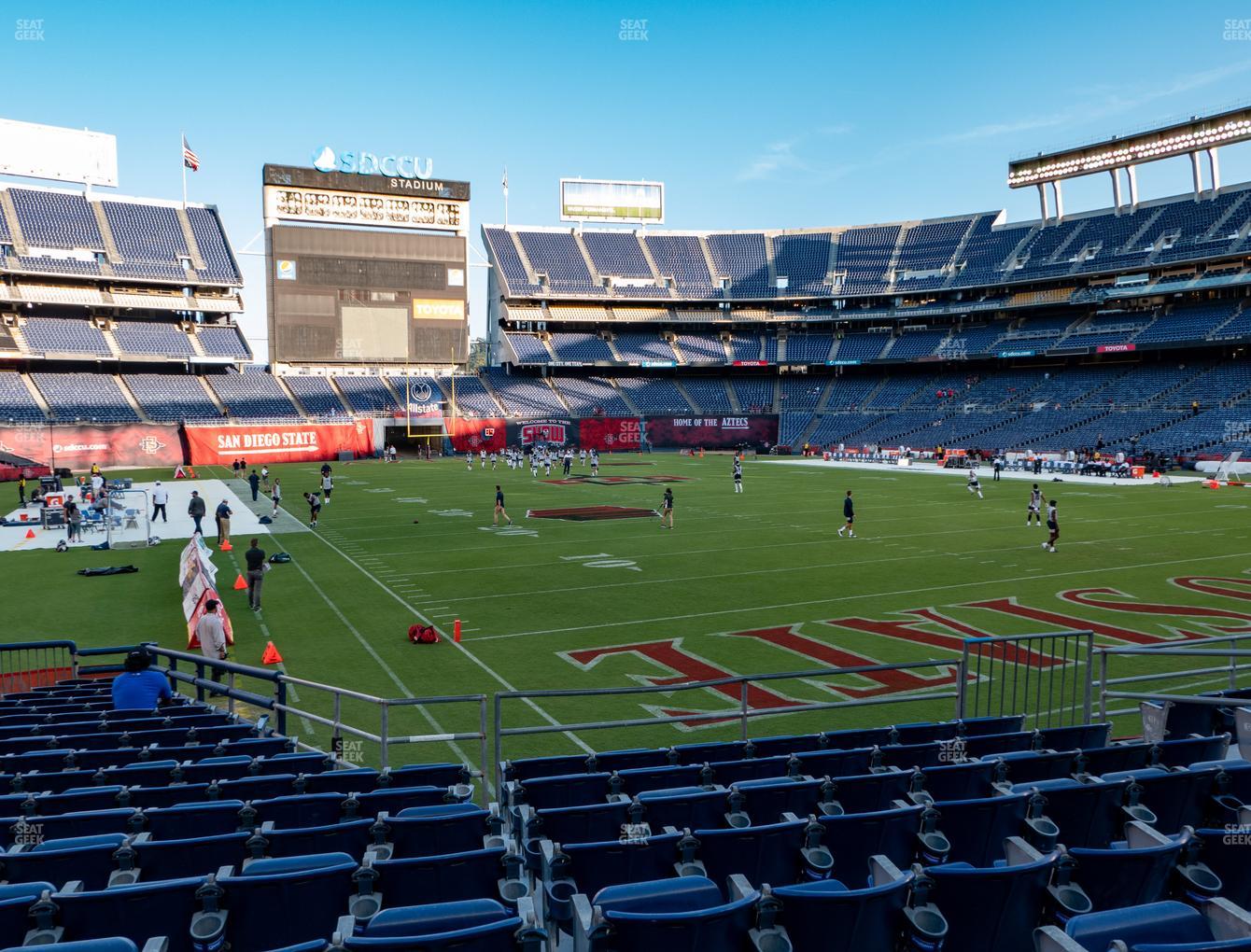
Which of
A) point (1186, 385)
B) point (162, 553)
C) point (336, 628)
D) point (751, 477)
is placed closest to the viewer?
point (336, 628)

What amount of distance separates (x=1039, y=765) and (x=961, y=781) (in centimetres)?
73

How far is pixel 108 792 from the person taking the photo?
6043 mm

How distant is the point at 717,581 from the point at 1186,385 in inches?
2246

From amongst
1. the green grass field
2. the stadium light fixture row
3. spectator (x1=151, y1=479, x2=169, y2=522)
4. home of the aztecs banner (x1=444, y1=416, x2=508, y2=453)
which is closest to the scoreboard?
home of the aztecs banner (x1=444, y1=416, x2=508, y2=453)

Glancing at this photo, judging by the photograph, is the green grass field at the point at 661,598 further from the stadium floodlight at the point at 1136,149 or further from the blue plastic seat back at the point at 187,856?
the stadium floodlight at the point at 1136,149

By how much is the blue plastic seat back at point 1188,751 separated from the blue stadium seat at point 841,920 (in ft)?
12.9

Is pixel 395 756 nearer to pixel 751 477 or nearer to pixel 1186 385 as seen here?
pixel 751 477

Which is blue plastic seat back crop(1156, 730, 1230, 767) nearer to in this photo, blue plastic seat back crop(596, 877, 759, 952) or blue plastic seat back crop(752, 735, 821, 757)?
blue plastic seat back crop(752, 735, 821, 757)

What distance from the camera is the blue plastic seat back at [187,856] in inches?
179

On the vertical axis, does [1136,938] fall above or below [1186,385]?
below

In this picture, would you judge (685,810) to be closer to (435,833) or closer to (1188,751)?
(435,833)

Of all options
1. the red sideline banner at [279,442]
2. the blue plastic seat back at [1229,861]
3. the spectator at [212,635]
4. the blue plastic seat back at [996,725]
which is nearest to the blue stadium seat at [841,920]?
the blue plastic seat back at [1229,861]

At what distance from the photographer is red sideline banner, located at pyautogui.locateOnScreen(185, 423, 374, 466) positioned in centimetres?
5938

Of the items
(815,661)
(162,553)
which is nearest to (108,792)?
(815,661)
